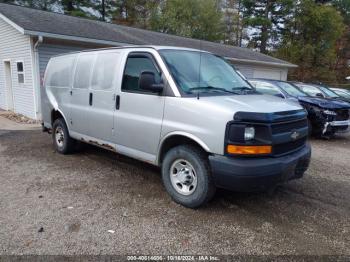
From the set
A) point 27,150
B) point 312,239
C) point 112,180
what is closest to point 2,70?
point 27,150

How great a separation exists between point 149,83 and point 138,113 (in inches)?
22.5

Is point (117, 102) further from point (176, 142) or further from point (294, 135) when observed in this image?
point (294, 135)

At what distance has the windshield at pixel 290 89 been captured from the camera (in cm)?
952

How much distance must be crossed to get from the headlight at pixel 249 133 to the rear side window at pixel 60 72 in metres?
3.89

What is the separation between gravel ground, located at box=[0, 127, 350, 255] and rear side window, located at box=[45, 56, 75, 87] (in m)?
1.71

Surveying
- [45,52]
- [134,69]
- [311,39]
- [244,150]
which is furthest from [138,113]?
[311,39]

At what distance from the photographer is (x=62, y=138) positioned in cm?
641

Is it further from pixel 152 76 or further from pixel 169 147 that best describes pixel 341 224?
pixel 152 76

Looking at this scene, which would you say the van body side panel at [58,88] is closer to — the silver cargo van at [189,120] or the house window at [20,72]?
the silver cargo van at [189,120]

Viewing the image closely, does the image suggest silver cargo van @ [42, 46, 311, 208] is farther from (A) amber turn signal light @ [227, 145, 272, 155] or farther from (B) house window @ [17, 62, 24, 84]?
(B) house window @ [17, 62, 24, 84]

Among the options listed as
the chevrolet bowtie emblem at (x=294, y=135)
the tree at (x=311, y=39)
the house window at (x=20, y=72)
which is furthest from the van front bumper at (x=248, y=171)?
the tree at (x=311, y=39)

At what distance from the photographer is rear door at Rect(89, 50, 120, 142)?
188 inches

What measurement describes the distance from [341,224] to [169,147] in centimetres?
237

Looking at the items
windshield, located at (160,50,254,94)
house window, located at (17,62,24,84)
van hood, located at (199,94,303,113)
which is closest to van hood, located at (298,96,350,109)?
windshield, located at (160,50,254,94)
